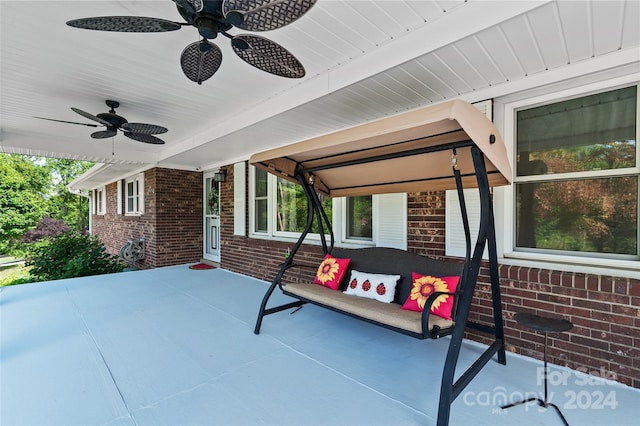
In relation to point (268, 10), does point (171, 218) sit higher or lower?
lower

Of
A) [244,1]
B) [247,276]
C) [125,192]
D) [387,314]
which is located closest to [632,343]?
[387,314]

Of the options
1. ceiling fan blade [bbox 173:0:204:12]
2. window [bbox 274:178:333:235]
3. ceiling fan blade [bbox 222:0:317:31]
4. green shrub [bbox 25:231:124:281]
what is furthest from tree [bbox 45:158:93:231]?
ceiling fan blade [bbox 222:0:317:31]

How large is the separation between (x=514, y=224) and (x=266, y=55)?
2.71 m

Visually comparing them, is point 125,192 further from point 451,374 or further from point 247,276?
point 451,374

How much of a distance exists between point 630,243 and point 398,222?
1987 mm

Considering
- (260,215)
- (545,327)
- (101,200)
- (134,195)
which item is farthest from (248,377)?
(101,200)

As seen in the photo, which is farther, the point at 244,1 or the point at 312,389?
the point at 312,389

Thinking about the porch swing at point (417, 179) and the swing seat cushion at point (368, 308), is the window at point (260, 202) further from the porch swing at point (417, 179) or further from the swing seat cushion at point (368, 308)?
the swing seat cushion at point (368, 308)

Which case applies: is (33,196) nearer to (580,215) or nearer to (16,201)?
(16,201)

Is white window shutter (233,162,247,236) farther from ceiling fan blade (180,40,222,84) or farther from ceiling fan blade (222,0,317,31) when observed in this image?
ceiling fan blade (222,0,317,31)

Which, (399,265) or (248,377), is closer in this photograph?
(248,377)

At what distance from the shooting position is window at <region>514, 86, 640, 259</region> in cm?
238

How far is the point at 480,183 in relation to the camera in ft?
6.48

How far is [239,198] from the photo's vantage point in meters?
6.36
